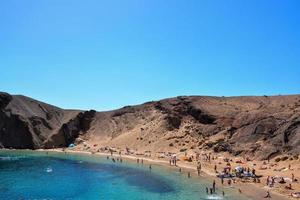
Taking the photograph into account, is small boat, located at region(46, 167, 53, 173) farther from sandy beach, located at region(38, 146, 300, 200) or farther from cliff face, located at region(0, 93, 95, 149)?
cliff face, located at region(0, 93, 95, 149)

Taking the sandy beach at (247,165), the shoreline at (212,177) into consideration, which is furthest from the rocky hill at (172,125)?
the shoreline at (212,177)

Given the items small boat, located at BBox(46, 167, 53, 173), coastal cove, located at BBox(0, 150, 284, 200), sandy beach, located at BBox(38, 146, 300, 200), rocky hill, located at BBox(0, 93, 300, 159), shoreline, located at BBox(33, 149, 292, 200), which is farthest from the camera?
rocky hill, located at BBox(0, 93, 300, 159)

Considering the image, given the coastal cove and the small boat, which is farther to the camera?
the small boat

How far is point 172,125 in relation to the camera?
11531cm

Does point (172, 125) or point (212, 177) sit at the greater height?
point (172, 125)

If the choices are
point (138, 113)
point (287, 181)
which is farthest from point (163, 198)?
point (138, 113)

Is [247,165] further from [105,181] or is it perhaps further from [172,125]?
[172,125]

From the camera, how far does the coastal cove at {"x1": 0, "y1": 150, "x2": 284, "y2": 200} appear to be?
5150 centimetres

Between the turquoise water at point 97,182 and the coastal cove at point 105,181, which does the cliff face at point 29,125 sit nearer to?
the coastal cove at point 105,181

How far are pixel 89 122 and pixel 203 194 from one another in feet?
326

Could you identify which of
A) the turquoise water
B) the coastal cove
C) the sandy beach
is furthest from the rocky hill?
the turquoise water

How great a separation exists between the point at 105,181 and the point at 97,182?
1444 millimetres

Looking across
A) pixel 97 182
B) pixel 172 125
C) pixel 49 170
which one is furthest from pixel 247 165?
pixel 172 125

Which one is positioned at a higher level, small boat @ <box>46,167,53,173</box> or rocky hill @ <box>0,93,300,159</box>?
rocky hill @ <box>0,93,300,159</box>
